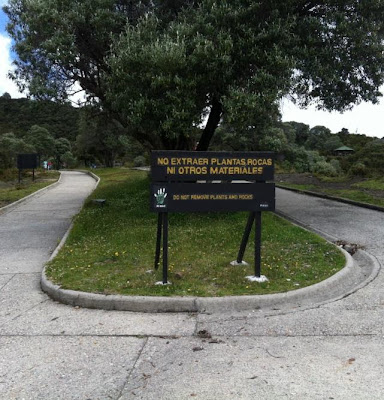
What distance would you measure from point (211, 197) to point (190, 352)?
2.50m

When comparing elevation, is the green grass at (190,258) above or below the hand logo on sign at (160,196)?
below

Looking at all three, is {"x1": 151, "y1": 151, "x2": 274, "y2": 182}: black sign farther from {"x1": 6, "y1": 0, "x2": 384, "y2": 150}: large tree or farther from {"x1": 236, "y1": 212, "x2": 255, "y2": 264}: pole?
{"x1": 6, "y1": 0, "x2": 384, "y2": 150}: large tree

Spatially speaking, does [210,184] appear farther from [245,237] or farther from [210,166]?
[245,237]

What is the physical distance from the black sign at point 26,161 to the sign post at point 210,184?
920 inches

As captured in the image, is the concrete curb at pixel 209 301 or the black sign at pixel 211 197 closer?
the concrete curb at pixel 209 301

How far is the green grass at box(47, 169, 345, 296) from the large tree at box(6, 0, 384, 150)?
256 centimetres

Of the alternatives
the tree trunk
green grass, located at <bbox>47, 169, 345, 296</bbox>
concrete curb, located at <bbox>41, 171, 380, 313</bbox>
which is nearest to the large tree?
the tree trunk

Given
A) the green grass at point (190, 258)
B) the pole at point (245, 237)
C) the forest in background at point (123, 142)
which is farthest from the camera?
the forest in background at point (123, 142)

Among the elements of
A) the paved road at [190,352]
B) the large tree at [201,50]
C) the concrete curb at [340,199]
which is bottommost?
the paved road at [190,352]

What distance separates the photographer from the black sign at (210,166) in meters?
5.87

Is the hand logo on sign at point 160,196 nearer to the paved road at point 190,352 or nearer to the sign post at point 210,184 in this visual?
the sign post at point 210,184

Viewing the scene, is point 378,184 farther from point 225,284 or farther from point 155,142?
point 225,284

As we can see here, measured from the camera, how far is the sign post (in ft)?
19.2

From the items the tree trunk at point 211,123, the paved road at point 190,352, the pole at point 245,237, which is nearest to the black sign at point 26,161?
the tree trunk at point 211,123
